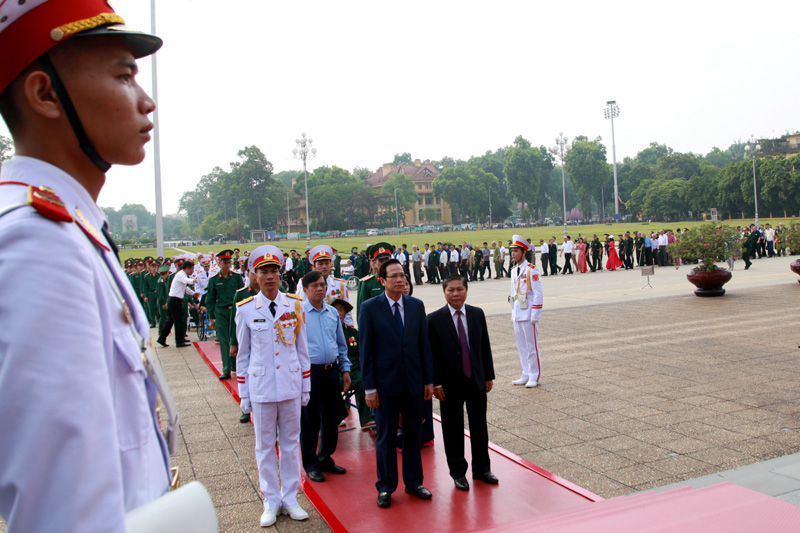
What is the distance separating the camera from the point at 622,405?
7215 millimetres

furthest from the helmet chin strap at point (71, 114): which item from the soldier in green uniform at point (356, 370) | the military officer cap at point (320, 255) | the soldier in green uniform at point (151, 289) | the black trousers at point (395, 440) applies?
the soldier in green uniform at point (151, 289)

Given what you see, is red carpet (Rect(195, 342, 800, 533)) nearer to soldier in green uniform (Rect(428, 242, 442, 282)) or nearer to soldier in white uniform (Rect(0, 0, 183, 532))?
soldier in white uniform (Rect(0, 0, 183, 532))

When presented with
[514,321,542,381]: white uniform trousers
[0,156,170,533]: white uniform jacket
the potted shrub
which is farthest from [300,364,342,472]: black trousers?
the potted shrub

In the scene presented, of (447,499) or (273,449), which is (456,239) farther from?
(273,449)

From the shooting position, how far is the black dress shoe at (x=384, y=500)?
4.72m

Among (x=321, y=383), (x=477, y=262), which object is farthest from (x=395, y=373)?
(x=477, y=262)

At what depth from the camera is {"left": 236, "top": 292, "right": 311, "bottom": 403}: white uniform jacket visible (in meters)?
4.81

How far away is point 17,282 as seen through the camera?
32.3 inches

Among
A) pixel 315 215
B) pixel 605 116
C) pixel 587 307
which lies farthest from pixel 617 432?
pixel 315 215

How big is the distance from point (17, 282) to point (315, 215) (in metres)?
96.7

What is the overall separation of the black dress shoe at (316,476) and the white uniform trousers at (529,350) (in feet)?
13.4

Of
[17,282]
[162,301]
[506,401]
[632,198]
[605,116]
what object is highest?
[605,116]

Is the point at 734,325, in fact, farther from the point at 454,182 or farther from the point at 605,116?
the point at 454,182

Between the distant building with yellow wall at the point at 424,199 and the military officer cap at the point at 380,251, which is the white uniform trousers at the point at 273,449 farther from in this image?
the distant building with yellow wall at the point at 424,199
